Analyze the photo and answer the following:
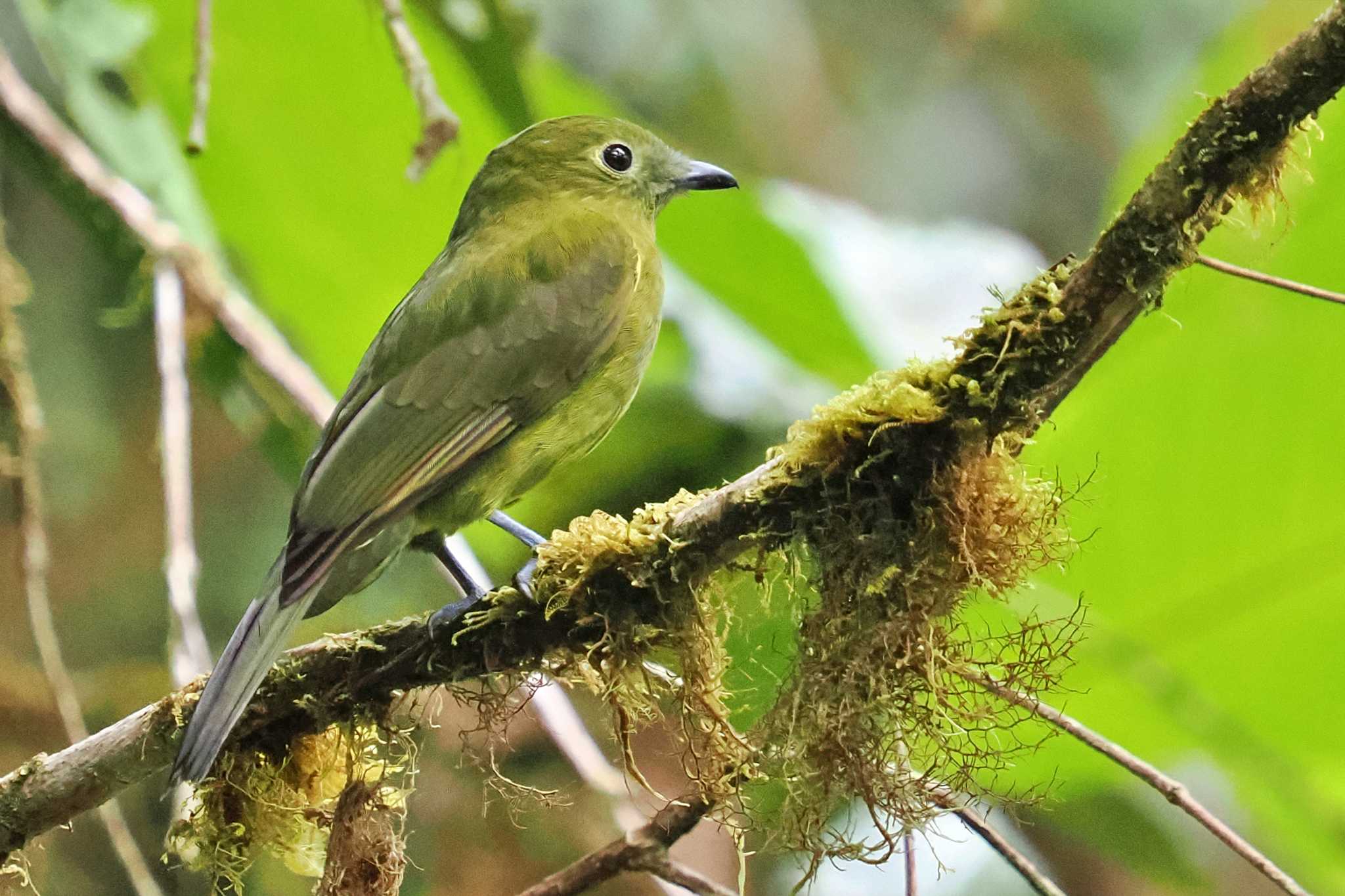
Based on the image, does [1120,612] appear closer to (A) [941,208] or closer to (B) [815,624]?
(B) [815,624]

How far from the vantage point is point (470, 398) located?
8.34 ft

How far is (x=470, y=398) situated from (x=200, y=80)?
1.05m

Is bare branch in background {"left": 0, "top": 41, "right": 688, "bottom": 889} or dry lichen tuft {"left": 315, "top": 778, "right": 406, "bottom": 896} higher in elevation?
bare branch in background {"left": 0, "top": 41, "right": 688, "bottom": 889}

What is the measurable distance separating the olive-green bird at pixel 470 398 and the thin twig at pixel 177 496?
0.51 metres

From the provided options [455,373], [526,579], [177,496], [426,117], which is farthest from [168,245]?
[526,579]

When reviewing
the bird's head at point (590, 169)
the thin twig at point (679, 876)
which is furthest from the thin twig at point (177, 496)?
the thin twig at point (679, 876)

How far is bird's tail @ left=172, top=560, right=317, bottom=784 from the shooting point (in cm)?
195

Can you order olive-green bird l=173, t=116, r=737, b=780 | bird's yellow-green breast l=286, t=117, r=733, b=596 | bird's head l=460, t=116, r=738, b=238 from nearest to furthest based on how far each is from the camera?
olive-green bird l=173, t=116, r=737, b=780, bird's yellow-green breast l=286, t=117, r=733, b=596, bird's head l=460, t=116, r=738, b=238

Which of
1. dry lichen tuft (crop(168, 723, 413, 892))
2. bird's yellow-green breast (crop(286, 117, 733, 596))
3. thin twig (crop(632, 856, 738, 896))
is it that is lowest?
thin twig (crop(632, 856, 738, 896))

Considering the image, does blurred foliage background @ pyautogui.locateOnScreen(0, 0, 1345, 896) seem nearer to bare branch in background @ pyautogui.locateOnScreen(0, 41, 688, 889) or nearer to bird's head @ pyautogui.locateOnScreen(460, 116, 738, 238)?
bare branch in background @ pyautogui.locateOnScreen(0, 41, 688, 889)

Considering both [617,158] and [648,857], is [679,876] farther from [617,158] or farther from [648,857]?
[617,158]

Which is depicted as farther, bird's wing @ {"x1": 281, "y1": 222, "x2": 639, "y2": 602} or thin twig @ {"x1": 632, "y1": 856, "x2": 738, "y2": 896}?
bird's wing @ {"x1": 281, "y1": 222, "x2": 639, "y2": 602}

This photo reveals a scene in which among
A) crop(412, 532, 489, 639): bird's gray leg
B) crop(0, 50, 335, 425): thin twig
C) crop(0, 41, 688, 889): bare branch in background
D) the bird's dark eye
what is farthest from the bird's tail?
the bird's dark eye

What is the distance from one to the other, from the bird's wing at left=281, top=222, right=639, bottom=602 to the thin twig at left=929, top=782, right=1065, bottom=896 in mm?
1083
